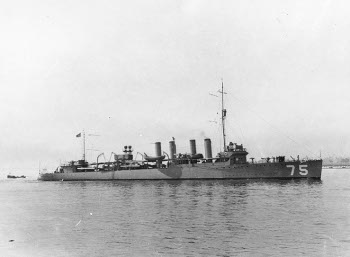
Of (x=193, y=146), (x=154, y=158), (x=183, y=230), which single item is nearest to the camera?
(x=183, y=230)

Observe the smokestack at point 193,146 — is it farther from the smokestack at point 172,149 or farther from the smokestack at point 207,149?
the smokestack at point 172,149

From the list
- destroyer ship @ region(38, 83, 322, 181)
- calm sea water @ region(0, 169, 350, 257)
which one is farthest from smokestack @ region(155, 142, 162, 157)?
calm sea water @ region(0, 169, 350, 257)

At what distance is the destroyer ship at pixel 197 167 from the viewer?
45.6m

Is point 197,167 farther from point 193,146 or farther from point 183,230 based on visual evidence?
point 183,230

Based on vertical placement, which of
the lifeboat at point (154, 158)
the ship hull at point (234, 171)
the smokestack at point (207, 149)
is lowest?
the ship hull at point (234, 171)

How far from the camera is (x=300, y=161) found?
150 ft

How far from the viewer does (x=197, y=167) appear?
1975 inches

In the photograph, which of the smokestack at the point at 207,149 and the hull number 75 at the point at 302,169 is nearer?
the hull number 75 at the point at 302,169

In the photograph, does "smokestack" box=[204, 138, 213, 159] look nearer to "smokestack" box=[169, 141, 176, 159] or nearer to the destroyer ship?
the destroyer ship

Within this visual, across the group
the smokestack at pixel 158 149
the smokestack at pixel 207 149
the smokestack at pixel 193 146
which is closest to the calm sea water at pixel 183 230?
the smokestack at pixel 207 149

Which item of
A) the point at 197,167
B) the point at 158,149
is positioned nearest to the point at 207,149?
the point at 197,167

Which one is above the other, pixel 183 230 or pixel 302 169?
pixel 302 169

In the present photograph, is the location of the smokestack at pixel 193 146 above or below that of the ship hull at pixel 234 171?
above

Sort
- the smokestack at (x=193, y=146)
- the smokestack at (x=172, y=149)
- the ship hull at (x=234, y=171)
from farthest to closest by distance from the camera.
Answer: the smokestack at (x=172, y=149) < the smokestack at (x=193, y=146) < the ship hull at (x=234, y=171)
